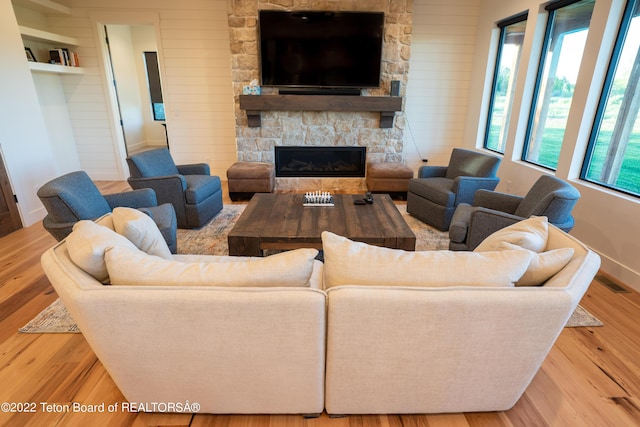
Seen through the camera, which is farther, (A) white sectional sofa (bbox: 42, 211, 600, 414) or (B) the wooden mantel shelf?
(B) the wooden mantel shelf

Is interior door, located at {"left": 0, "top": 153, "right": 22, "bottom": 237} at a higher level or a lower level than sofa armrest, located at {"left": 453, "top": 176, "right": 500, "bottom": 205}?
lower

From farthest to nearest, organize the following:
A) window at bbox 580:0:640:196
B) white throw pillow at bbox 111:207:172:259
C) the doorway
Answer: the doorway → window at bbox 580:0:640:196 → white throw pillow at bbox 111:207:172:259

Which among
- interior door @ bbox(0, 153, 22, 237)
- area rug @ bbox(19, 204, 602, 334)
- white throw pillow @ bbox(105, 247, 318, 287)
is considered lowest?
area rug @ bbox(19, 204, 602, 334)

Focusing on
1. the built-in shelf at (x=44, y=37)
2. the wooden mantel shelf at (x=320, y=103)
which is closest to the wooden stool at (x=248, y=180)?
the wooden mantel shelf at (x=320, y=103)

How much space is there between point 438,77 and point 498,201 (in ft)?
10.6

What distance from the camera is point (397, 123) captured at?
17.5 feet

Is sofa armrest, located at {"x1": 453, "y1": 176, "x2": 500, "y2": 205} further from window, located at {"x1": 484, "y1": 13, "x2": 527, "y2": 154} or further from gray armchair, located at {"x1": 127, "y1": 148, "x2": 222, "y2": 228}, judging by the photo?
gray armchair, located at {"x1": 127, "y1": 148, "x2": 222, "y2": 228}

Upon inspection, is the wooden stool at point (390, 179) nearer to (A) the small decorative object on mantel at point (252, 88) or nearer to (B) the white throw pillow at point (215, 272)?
(A) the small decorative object on mantel at point (252, 88)

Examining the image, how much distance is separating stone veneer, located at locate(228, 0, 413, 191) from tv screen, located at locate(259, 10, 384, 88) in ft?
0.56

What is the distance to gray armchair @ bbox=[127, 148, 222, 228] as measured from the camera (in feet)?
11.3

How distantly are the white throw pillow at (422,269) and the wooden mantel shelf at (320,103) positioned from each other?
4021mm

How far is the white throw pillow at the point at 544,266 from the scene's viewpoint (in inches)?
54.3

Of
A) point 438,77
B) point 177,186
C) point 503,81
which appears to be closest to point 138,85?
point 177,186

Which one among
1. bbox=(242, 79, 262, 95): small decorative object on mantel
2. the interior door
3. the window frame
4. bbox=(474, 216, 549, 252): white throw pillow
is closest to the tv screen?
bbox=(242, 79, 262, 95): small decorative object on mantel
